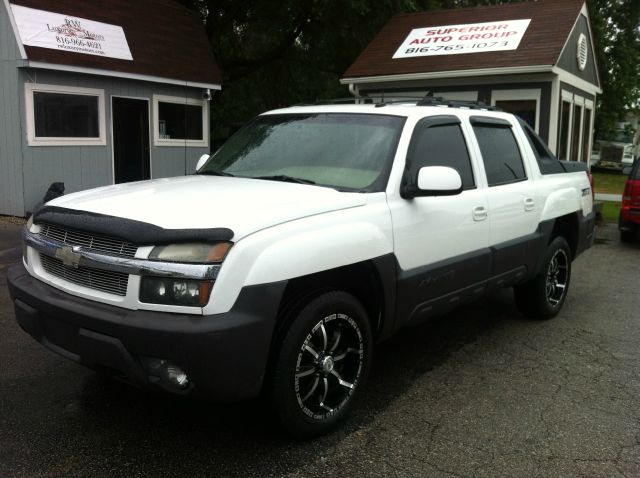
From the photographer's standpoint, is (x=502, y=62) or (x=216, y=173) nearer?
(x=216, y=173)

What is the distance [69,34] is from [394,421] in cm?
1037

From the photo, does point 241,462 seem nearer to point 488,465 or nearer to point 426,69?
point 488,465

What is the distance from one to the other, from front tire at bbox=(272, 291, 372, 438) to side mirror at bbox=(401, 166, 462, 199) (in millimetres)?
824

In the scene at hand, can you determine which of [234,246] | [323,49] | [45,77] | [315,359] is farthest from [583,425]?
[323,49]

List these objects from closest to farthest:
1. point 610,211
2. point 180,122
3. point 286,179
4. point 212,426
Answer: point 212,426
point 286,179
point 180,122
point 610,211

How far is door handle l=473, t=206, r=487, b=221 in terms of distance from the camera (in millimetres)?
4460

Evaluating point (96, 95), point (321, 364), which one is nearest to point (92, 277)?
point (321, 364)

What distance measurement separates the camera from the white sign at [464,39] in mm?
15211

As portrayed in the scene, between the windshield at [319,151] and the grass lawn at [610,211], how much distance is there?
11124 millimetres

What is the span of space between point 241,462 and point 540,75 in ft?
44.1

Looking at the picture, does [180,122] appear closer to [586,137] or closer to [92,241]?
[92,241]

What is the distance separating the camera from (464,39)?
15.9m

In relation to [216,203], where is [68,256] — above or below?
below

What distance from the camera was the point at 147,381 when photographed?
9.40 feet
